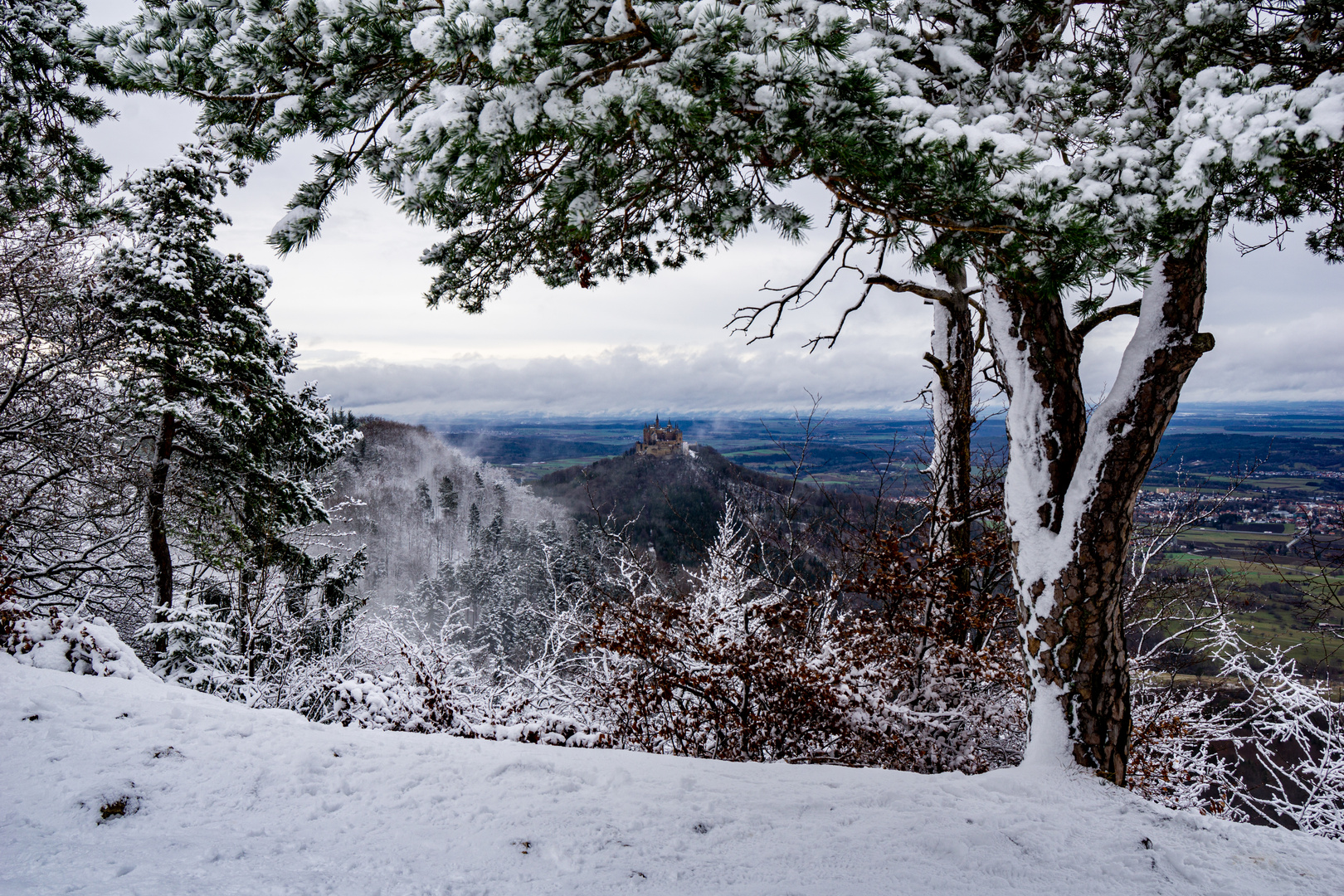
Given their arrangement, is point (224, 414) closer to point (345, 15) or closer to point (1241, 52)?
point (345, 15)

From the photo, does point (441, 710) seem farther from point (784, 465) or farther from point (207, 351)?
point (207, 351)

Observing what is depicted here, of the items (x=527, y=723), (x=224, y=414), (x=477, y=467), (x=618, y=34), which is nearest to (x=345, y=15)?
(x=618, y=34)

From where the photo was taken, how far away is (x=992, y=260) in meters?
2.42

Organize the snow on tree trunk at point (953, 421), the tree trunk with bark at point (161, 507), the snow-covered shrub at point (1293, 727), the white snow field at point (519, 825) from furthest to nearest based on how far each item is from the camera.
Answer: the tree trunk with bark at point (161, 507) < the snow-covered shrub at point (1293, 727) < the snow on tree trunk at point (953, 421) < the white snow field at point (519, 825)

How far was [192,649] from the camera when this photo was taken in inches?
264

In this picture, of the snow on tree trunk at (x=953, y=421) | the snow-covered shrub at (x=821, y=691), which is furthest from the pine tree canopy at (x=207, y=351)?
the snow on tree trunk at (x=953, y=421)

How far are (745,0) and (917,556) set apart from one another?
4.72 metres

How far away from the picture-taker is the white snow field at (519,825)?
1.96 m

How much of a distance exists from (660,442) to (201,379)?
4523 cm

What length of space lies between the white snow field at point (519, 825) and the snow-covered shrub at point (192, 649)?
3.72 m

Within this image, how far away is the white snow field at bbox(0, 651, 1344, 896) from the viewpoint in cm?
196

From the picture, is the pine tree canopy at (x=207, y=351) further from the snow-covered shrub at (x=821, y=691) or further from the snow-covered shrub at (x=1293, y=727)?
the snow-covered shrub at (x=1293, y=727)

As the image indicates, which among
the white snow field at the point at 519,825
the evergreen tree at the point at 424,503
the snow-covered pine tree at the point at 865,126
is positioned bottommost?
the evergreen tree at the point at 424,503

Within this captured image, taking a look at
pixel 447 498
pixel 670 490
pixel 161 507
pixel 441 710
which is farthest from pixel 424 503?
pixel 441 710
